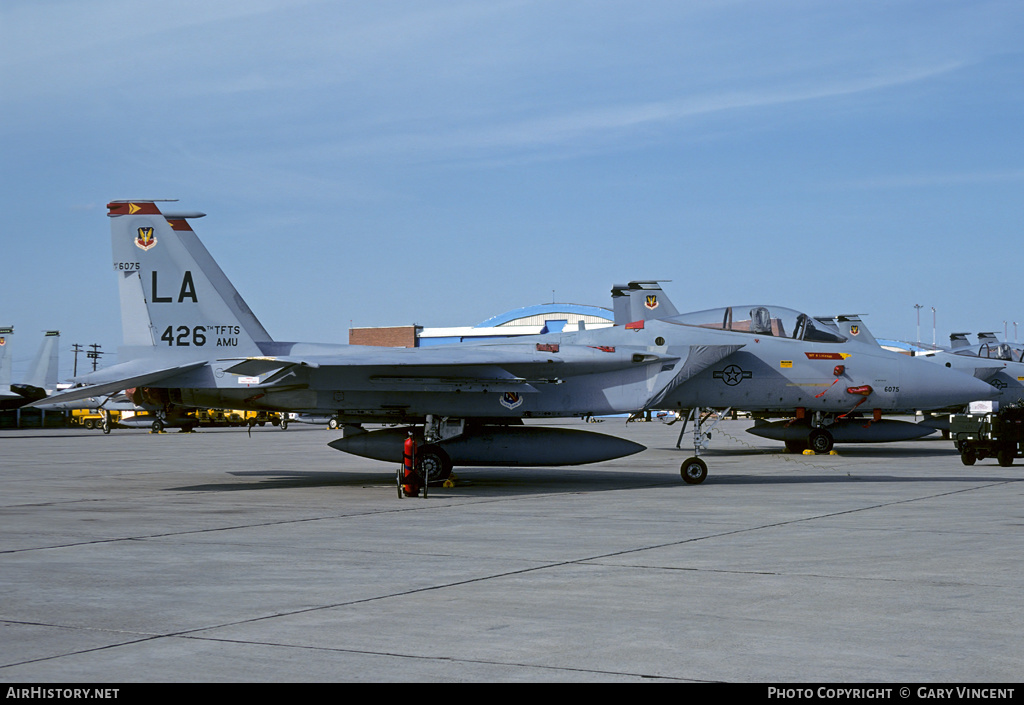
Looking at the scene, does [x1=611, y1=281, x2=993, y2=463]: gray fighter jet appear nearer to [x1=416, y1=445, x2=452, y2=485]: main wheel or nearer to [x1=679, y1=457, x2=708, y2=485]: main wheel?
[x1=679, y1=457, x2=708, y2=485]: main wheel

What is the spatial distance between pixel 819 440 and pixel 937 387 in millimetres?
3968

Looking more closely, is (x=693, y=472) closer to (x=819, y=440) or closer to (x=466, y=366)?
(x=466, y=366)

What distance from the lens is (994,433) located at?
64.3ft

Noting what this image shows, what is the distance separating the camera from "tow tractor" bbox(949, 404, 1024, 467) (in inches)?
773

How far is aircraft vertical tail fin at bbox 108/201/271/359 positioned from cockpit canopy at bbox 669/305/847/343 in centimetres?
728

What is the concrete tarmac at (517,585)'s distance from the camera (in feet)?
15.7

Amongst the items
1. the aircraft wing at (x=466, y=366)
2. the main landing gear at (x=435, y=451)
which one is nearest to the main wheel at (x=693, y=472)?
the aircraft wing at (x=466, y=366)

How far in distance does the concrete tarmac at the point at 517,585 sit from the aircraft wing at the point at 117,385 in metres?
1.44

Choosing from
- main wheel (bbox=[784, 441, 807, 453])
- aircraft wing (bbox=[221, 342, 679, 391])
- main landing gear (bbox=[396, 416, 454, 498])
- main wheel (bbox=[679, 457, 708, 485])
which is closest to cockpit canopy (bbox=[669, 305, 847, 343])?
aircraft wing (bbox=[221, 342, 679, 391])

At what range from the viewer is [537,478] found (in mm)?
17891

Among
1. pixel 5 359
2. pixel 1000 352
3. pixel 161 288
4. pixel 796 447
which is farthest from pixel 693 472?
pixel 5 359

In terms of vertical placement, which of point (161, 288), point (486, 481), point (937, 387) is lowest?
point (486, 481)

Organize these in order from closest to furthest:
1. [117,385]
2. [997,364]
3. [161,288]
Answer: [117,385] < [161,288] < [997,364]

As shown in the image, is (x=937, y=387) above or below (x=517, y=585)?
above
